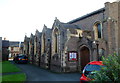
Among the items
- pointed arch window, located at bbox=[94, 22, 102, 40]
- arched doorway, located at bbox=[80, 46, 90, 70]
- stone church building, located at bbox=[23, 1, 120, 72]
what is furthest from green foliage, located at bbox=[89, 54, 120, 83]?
pointed arch window, located at bbox=[94, 22, 102, 40]

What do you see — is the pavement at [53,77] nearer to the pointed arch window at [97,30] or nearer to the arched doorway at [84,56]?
the arched doorway at [84,56]

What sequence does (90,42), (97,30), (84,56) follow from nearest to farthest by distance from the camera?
(90,42), (84,56), (97,30)

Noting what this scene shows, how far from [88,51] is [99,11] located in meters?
7.35

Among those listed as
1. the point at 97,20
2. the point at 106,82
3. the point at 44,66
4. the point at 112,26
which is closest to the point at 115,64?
the point at 106,82

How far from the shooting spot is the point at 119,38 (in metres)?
17.3

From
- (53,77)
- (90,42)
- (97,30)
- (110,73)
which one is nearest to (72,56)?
(90,42)

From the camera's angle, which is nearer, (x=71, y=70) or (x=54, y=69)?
(x=71, y=70)

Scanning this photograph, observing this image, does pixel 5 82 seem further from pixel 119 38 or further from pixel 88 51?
pixel 119 38

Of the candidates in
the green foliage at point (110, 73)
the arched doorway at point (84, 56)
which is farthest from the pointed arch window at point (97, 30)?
the green foliage at point (110, 73)

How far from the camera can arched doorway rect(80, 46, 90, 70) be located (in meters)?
15.9

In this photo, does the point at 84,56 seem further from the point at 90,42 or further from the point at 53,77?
the point at 53,77

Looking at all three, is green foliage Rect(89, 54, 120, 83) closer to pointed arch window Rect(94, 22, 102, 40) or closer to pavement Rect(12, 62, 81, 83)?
pavement Rect(12, 62, 81, 83)

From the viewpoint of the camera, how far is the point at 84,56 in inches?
643

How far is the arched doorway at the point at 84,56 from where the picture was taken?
1590cm
